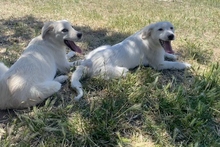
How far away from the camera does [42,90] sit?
3615 millimetres

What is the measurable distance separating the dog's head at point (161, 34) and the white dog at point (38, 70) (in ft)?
3.73

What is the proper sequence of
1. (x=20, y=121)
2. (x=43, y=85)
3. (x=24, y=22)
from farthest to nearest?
(x=24, y=22) → (x=43, y=85) → (x=20, y=121)

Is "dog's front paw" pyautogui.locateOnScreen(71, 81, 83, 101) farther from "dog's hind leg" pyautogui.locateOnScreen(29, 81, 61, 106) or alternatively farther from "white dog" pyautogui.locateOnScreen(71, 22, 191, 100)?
"dog's hind leg" pyautogui.locateOnScreen(29, 81, 61, 106)

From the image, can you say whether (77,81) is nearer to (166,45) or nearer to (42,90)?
(42,90)

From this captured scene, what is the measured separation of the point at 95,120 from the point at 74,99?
0.56 metres

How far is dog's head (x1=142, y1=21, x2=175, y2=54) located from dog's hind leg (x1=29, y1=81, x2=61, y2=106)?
68.9 inches

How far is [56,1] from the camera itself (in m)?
9.01

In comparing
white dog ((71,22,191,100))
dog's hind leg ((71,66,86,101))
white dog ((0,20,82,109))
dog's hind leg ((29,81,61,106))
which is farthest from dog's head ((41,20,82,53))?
dog's hind leg ((29,81,61,106))

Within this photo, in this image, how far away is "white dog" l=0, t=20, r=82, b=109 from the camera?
3516 millimetres

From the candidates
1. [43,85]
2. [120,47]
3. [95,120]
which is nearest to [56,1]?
[120,47]

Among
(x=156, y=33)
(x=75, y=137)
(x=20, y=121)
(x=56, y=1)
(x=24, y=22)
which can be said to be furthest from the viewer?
(x=56, y=1)

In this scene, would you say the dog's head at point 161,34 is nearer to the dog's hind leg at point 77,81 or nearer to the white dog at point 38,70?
the white dog at point 38,70

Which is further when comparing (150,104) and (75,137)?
(150,104)

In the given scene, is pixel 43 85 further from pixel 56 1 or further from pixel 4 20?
pixel 56 1
